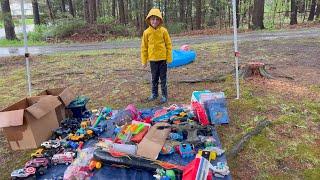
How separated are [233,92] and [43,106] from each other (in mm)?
3640

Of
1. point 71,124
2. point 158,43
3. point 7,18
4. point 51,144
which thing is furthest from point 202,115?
point 7,18

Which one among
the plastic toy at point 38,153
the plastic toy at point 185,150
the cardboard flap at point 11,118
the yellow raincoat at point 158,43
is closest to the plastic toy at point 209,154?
the plastic toy at point 185,150

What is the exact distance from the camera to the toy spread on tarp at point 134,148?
386 cm

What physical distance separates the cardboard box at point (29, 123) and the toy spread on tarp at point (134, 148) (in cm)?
17

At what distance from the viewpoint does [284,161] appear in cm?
433

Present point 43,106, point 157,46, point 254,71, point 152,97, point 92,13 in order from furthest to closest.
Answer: point 92,13 < point 254,71 < point 152,97 < point 157,46 < point 43,106

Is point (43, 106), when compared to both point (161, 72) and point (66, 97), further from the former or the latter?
point (161, 72)

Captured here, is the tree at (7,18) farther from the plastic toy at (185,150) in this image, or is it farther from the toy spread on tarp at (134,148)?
the plastic toy at (185,150)

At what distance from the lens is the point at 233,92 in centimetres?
691

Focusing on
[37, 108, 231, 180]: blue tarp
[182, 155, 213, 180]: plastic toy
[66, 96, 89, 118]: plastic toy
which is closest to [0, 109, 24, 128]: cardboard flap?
[37, 108, 231, 180]: blue tarp

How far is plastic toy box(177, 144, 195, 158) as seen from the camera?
167 inches

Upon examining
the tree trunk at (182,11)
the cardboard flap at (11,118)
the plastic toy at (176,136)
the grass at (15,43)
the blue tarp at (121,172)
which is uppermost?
the tree trunk at (182,11)

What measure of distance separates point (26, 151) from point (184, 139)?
2.24 meters

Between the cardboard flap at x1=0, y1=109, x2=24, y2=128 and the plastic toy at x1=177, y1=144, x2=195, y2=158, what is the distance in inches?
83.9
